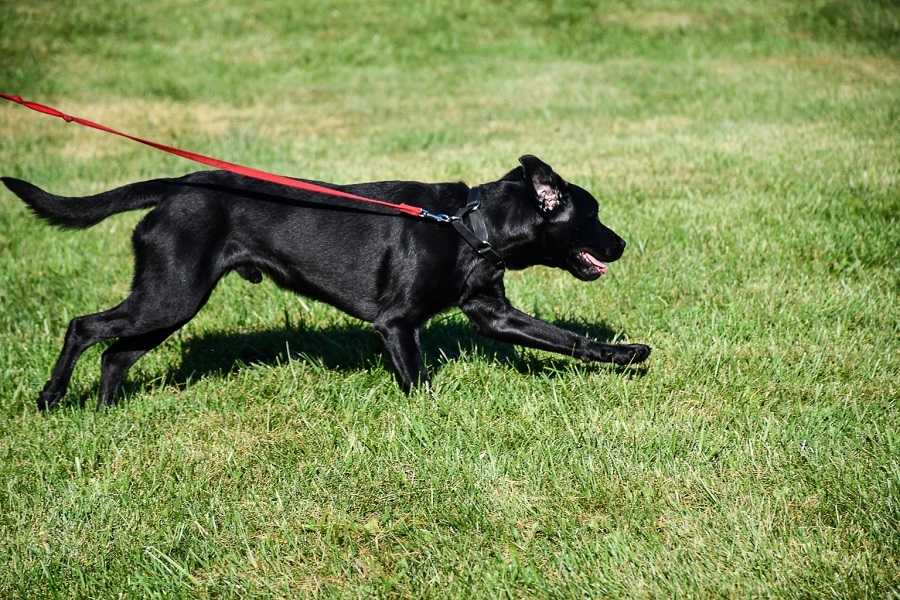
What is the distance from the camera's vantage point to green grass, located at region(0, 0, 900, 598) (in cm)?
323

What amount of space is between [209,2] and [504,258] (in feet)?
62.1

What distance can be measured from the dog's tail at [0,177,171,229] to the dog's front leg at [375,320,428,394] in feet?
4.35

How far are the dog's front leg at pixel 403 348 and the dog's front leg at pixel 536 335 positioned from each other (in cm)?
38

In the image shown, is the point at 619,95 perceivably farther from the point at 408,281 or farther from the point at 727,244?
the point at 408,281

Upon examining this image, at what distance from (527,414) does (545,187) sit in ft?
3.79

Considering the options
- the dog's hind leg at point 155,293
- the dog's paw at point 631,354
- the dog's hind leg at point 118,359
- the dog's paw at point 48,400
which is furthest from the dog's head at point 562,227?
the dog's paw at point 48,400

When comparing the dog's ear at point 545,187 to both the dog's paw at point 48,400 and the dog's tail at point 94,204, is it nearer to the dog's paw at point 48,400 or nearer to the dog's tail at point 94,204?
the dog's tail at point 94,204

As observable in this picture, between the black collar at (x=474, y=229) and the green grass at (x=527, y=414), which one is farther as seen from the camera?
the black collar at (x=474, y=229)

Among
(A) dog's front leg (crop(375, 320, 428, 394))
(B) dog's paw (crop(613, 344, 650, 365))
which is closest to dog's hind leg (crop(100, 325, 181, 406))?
(A) dog's front leg (crop(375, 320, 428, 394))

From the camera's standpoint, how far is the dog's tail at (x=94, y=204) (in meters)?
4.49

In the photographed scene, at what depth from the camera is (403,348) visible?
444cm

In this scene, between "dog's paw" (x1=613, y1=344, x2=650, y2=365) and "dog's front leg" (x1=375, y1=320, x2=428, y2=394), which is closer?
"dog's front leg" (x1=375, y1=320, x2=428, y2=394)

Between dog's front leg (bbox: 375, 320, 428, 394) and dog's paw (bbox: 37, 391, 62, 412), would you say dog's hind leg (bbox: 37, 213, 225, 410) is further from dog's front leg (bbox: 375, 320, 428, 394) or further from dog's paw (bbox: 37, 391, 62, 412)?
dog's front leg (bbox: 375, 320, 428, 394)

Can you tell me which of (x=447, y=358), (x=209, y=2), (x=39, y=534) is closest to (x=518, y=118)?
(x=447, y=358)
